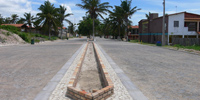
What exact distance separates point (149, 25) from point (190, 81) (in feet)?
119

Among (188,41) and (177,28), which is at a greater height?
(177,28)

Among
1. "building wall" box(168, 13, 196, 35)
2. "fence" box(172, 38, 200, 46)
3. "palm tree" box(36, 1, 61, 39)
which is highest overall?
"palm tree" box(36, 1, 61, 39)

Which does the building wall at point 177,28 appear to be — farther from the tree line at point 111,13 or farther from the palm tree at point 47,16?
the palm tree at point 47,16

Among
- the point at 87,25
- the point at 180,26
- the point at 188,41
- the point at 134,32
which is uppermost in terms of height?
the point at 87,25

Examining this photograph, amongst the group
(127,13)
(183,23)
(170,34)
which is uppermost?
(127,13)

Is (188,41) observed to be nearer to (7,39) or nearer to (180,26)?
(180,26)

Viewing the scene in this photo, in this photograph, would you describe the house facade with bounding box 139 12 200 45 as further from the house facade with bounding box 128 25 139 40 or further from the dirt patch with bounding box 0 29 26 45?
the house facade with bounding box 128 25 139 40

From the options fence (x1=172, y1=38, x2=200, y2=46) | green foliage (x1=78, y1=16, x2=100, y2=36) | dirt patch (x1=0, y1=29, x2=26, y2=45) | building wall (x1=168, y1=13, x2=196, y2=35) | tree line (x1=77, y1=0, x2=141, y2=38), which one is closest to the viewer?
fence (x1=172, y1=38, x2=200, y2=46)

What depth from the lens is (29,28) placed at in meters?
58.9

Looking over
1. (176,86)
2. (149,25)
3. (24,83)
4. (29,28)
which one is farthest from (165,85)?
(29,28)

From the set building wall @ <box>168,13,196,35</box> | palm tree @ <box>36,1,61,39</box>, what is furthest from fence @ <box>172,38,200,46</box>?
palm tree @ <box>36,1,61,39</box>

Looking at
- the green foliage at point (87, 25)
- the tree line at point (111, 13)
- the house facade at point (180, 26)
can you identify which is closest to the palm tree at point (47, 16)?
the tree line at point (111, 13)

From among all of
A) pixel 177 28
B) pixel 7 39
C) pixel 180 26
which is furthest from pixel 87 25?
pixel 7 39

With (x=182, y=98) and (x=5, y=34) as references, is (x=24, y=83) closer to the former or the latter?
(x=182, y=98)
